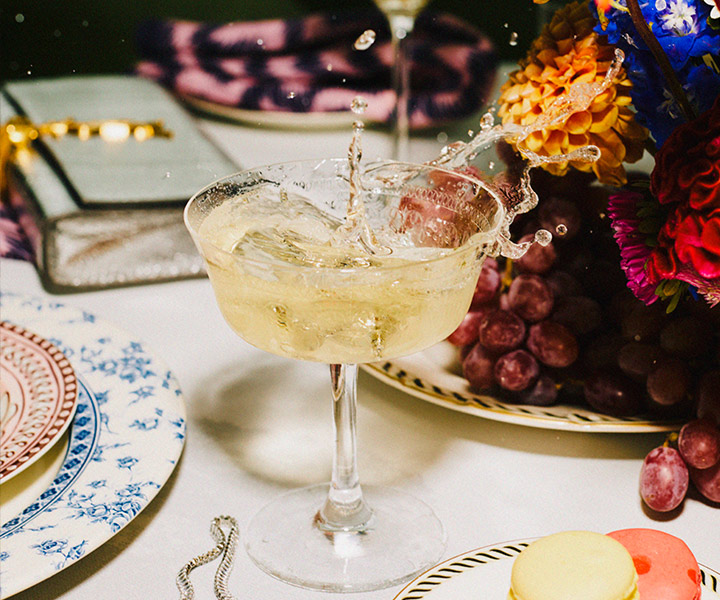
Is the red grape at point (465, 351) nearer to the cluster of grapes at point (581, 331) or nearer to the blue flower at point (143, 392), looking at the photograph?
the cluster of grapes at point (581, 331)

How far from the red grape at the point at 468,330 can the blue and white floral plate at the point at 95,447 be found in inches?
8.9

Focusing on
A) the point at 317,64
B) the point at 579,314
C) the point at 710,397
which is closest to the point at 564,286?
the point at 579,314

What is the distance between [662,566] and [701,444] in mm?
152

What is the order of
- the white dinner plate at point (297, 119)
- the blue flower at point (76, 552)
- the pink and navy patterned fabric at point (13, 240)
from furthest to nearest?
the white dinner plate at point (297, 119) → the pink and navy patterned fabric at point (13, 240) → the blue flower at point (76, 552)

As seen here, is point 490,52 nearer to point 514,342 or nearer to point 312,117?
point 312,117

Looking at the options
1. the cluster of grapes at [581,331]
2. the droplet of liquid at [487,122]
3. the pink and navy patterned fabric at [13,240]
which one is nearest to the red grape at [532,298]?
the cluster of grapes at [581,331]

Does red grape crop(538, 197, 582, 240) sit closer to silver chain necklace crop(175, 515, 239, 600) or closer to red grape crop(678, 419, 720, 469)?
red grape crop(678, 419, 720, 469)

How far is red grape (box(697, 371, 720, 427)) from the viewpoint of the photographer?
60cm

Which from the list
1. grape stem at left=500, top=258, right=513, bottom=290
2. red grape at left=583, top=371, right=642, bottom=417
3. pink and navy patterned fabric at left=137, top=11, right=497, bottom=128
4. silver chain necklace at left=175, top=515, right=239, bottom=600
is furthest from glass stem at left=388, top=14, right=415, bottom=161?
silver chain necklace at left=175, top=515, right=239, bottom=600

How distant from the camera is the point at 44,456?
2.07 feet

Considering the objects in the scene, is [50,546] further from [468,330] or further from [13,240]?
[13,240]

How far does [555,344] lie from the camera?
66 cm

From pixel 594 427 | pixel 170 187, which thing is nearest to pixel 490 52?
pixel 170 187

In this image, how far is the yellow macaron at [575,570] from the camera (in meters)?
0.42
